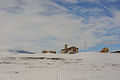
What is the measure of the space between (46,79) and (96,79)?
2753 mm

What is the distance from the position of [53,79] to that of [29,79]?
4.16 ft

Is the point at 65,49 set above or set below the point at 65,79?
above

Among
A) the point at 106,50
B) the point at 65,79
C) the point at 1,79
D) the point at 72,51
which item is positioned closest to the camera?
the point at 1,79

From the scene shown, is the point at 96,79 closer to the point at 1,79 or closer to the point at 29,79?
the point at 29,79

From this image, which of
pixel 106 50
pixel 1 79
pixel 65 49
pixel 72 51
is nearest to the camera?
pixel 1 79

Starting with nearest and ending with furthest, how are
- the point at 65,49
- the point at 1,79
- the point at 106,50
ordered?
the point at 1,79 → the point at 106,50 → the point at 65,49

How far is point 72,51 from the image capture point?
4381cm

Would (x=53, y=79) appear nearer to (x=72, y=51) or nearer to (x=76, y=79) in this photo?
(x=76, y=79)

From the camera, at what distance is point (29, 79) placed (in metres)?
6.43

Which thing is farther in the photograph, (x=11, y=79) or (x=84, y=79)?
(x=84, y=79)

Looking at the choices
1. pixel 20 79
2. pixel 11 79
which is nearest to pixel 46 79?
pixel 20 79

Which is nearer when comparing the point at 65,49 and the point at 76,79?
the point at 76,79

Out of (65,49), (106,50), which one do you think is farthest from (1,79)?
(65,49)

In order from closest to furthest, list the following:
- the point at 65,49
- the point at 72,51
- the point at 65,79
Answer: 1. the point at 65,79
2. the point at 72,51
3. the point at 65,49
